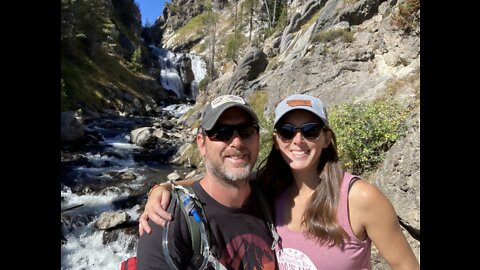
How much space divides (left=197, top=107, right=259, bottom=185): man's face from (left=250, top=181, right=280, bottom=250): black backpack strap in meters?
0.39

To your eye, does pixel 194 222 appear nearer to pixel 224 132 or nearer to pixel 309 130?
pixel 224 132

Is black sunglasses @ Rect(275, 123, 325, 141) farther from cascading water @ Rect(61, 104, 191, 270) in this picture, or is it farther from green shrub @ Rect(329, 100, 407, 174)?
cascading water @ Rect(61, 104, 191, 270)

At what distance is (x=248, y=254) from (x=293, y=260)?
1.40 feet

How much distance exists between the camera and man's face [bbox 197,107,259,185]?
110 inches

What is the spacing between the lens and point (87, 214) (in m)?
12.3

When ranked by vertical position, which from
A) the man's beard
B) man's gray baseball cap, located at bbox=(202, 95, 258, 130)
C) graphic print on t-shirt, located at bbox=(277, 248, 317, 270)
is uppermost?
man's gray baseball cap, located at bbox=(202, 95, 258, 130)

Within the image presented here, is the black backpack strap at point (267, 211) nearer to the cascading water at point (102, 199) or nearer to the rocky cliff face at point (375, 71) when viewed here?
the rocky cliff face at point (375, 71)

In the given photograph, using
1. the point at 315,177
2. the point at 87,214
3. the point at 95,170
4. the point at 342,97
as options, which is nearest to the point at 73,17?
the point at 95,170

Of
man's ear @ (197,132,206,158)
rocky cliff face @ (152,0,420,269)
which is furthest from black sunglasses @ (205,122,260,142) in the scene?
rocky cliff face @ (152,0,420,269)

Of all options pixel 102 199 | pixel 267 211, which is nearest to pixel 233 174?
pixel 267 211

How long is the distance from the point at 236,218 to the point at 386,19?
1544 centimetres

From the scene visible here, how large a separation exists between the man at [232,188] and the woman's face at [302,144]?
0.33 metres

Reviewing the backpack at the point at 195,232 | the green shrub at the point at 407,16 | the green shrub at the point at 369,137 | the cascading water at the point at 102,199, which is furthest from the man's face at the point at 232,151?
the green shrub at the point at 407,16
